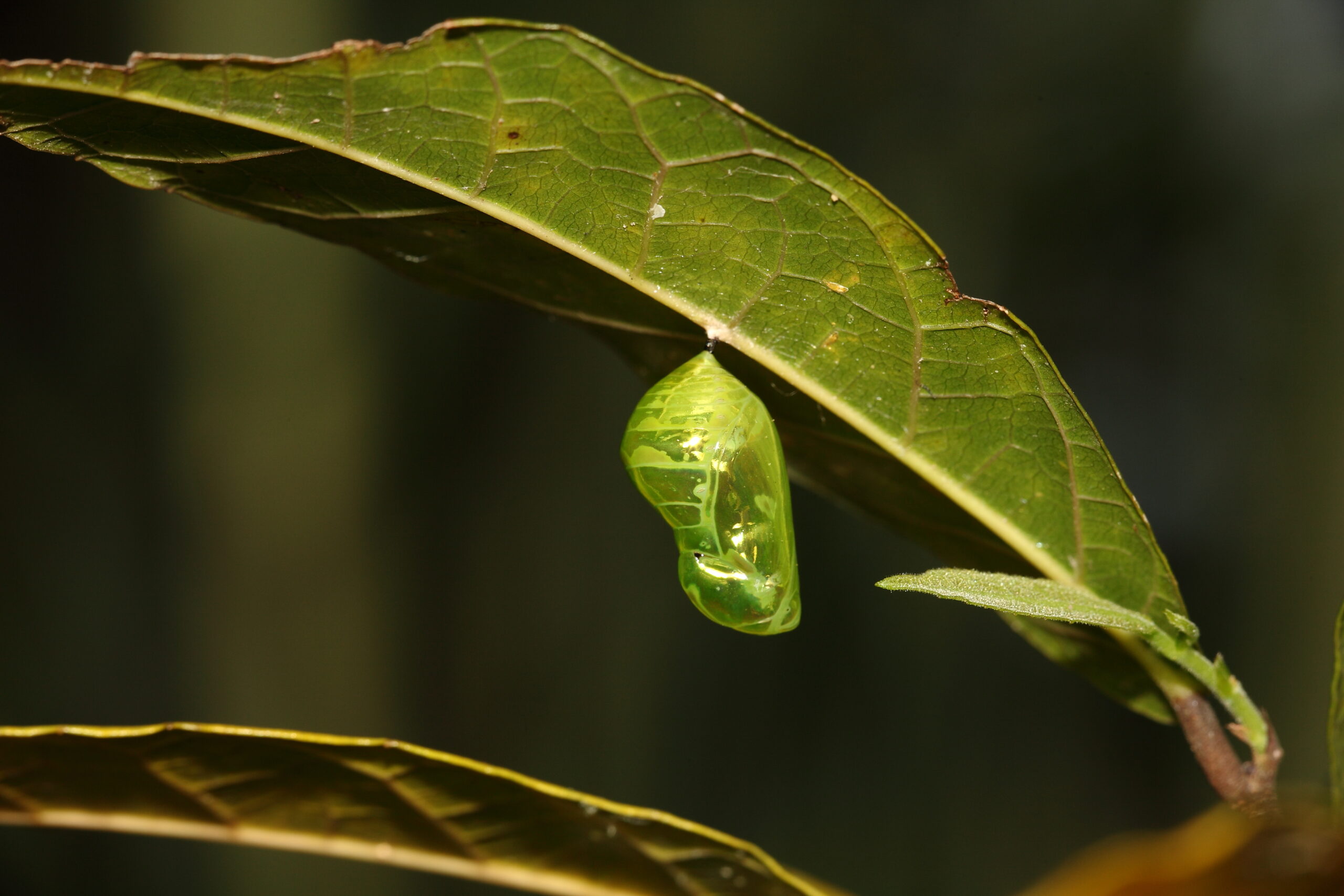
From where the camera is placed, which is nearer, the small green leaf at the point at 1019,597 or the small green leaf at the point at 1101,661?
the small green leaf at the point at 1019,597

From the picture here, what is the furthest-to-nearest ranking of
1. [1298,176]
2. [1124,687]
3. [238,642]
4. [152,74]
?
[238,642] → [1298,176] → [1124,687] → [152,74]

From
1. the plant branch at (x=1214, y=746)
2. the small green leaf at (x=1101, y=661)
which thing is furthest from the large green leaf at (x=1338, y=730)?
the small green leaf at (x=1101, y=661)

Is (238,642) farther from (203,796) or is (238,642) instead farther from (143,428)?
(203,796)

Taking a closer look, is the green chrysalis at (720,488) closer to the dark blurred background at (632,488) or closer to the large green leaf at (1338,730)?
the large green leaf at (1338,730)

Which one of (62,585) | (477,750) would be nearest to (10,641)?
(62,585)

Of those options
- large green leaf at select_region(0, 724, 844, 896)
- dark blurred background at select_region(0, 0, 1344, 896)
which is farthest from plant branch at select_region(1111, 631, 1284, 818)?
dark blurred background at select_region(0, 0, 1344, 896)

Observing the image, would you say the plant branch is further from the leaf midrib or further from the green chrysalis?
the green chrysalis

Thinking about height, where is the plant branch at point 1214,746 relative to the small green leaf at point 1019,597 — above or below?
below
